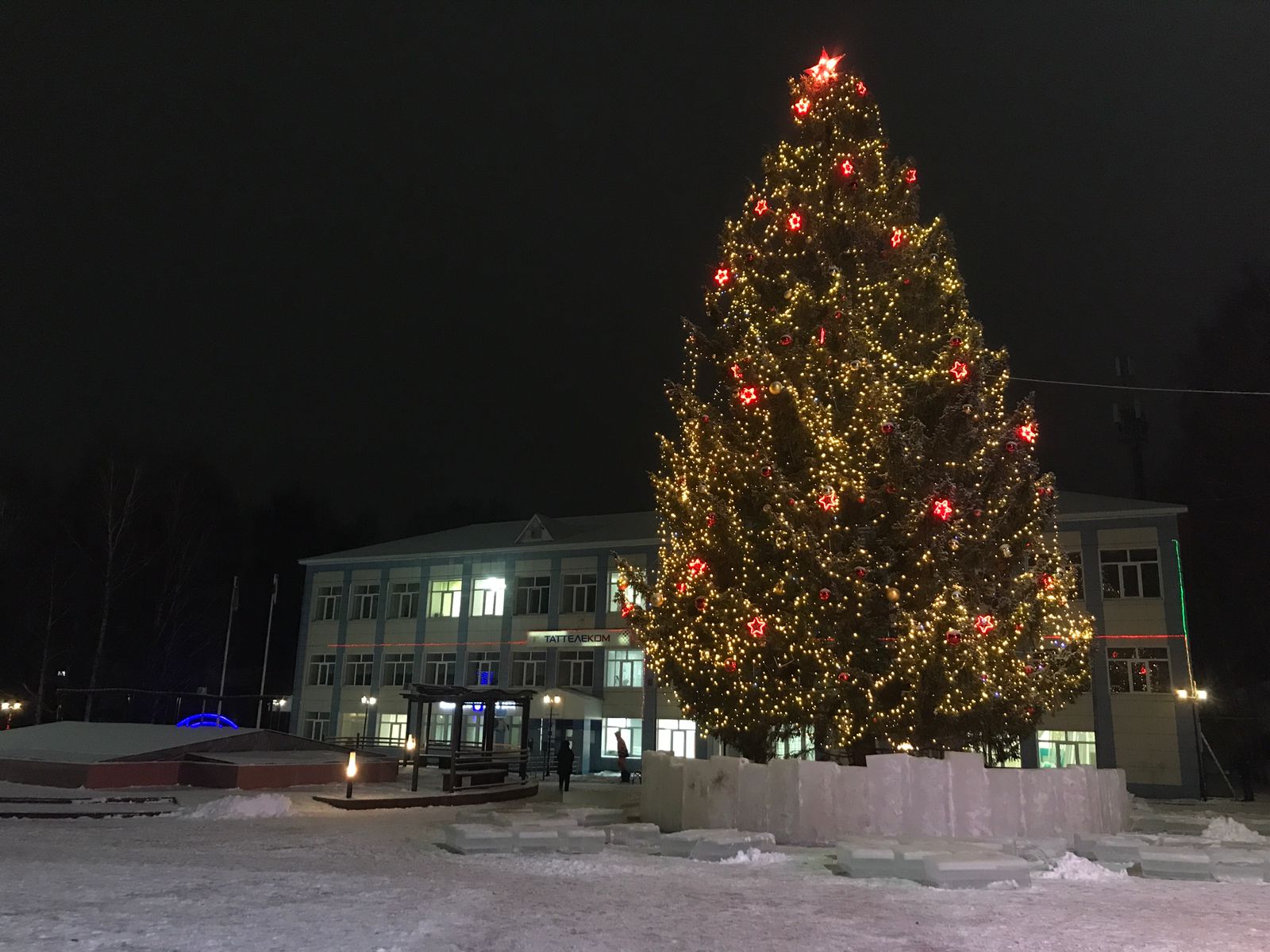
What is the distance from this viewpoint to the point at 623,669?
4141cm

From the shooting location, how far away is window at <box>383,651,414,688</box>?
151 ft

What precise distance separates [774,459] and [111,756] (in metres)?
Answer: 17.1

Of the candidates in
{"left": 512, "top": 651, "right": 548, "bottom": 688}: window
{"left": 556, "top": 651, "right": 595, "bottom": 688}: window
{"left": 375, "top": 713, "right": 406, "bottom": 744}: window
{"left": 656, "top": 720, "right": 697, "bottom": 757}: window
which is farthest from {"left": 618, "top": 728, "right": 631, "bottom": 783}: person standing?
{"left": 375, "top": 713, "right": 406, "bottom": 744}: window

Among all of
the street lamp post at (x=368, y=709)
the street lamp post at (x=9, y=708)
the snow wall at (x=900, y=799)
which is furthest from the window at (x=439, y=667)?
the snow wall at (x=900, y=799)

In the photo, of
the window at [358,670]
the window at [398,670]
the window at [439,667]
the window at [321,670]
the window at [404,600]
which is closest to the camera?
the window at [439,667]

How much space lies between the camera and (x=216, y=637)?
60500mm

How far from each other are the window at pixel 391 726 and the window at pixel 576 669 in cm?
833

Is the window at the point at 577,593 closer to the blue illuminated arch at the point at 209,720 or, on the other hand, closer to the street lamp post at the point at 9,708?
the blue illuminated arch at the point at 209,720

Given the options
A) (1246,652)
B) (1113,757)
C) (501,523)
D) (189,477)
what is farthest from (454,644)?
(1246,652)

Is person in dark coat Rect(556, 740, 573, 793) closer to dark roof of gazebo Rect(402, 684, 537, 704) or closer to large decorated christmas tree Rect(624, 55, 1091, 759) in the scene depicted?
dark roof of gazebo Rect(402, 684, 537, 704)

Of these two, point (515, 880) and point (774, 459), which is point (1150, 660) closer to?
point (774, 459)

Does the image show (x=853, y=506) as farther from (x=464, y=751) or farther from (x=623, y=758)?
(x=623, y=758)

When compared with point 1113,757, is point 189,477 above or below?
above

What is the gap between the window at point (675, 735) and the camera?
38.9 m
